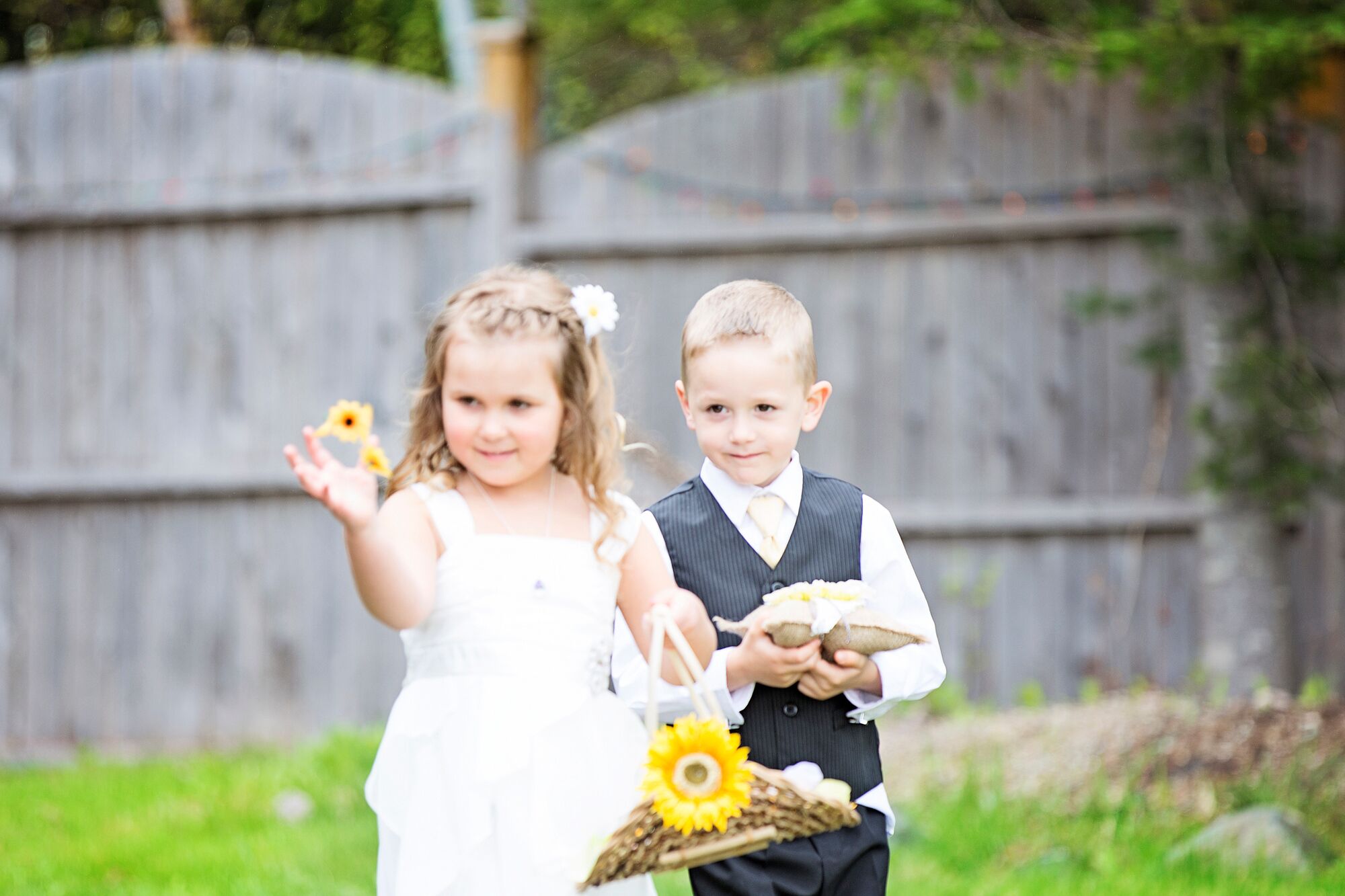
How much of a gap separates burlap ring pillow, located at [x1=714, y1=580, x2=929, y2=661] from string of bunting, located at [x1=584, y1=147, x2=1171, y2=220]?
351 centimetres

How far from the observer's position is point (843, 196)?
17.9 ft

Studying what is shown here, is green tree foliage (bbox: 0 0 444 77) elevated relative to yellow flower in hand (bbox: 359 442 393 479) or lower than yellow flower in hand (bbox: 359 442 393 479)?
elevated

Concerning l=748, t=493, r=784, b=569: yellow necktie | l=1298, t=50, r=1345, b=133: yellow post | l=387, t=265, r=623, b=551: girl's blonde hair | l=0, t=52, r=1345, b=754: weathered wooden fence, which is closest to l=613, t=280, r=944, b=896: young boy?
l=748, t=493, r=784, b=569: yellow necktie

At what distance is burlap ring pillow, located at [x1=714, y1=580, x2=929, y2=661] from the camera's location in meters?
2.03

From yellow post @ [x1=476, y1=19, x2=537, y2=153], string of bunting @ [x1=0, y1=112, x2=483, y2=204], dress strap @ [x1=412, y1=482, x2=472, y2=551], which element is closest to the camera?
dress strap @ [x1=412, y1=482, x2=472, y2=551]

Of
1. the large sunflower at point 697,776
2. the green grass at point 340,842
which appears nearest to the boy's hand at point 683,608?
the large sunflower at point 697,776

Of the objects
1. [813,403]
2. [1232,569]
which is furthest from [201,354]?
[813,403]

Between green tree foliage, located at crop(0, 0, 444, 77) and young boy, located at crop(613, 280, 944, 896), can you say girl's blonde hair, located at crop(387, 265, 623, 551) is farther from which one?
green tree foliage, located at crop(0, 0, 444, 77)

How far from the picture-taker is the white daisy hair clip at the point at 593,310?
2115 mm

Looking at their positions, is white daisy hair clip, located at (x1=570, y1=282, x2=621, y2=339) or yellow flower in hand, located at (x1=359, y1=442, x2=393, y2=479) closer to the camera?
yellow flower in hand, located at (x1=359, y1=442, x2=393, y2=479)

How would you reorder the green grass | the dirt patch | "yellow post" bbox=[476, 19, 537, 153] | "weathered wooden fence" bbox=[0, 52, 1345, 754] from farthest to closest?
"yellow post" bbox=[476, 19, 537, 153]
"weathered wooden fence" bbox=[0, 52, 1345, 754]
the dirt patch
the green grass

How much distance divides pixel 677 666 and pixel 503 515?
0.34 meters

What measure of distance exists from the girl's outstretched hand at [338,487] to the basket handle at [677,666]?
40 cm

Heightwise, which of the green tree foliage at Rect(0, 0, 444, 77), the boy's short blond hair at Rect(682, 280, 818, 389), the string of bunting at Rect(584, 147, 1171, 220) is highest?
the green tree foliage at Rect(0, 0, 444, 77)
